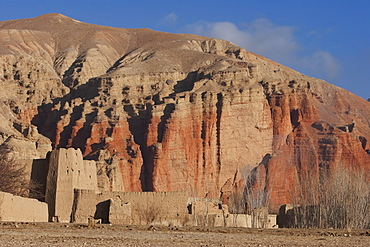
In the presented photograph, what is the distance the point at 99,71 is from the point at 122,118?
111 feet

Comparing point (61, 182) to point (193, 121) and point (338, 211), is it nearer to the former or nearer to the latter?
point (338, 211)

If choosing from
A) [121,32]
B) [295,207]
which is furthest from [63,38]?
[295,207]

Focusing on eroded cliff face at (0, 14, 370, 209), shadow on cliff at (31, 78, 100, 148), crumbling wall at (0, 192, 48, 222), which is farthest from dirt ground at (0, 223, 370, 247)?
shadow on cliff at (31, 78, 100, 148)

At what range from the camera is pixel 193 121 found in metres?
117

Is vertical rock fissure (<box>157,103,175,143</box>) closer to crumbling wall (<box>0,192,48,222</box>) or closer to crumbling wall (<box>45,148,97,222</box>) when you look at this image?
crumbling wall (<box>45,148,97,222</box>)

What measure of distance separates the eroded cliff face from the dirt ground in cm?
5553

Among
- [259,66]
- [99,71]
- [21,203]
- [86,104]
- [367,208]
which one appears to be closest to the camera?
[21,203]

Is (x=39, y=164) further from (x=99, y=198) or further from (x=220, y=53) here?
(x=220, y=53)

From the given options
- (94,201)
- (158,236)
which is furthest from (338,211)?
(158,236)

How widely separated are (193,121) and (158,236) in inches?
3229

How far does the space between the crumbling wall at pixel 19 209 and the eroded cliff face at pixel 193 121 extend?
45.9 meters

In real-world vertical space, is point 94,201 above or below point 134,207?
above

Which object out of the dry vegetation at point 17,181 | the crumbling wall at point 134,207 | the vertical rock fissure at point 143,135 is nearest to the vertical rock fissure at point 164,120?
the vertical rock fissure at point 143,135

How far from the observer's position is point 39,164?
56.1 m
